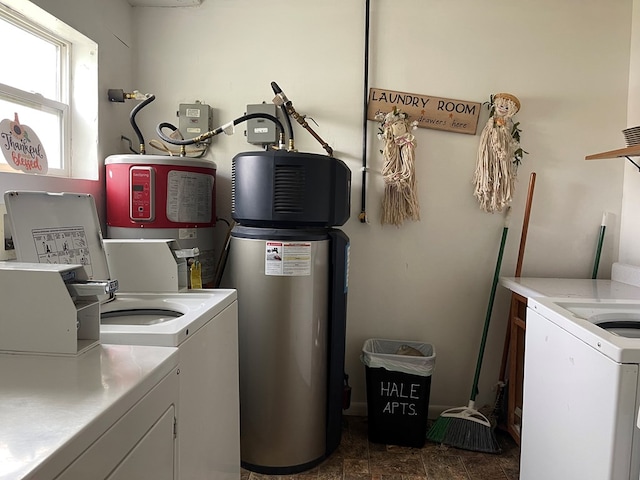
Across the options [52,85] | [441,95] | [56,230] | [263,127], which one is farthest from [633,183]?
[52,85]

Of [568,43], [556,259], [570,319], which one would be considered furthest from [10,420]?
[568,43]

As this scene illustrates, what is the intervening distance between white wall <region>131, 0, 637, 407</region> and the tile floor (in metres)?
0.36

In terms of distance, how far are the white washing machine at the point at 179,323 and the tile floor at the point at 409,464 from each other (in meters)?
0.53

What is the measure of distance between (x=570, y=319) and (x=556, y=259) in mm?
1216

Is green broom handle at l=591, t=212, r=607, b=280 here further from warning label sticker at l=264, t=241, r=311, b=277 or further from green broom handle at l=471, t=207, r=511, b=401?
warning label sticker at l=264, t=241, r=311, b=277

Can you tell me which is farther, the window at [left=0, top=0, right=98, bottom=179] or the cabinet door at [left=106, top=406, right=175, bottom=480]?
the window at [left=0, top=0, right=98, bottom=179]

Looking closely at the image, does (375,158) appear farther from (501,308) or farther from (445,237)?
(501,308)

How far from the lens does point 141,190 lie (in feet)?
6.75

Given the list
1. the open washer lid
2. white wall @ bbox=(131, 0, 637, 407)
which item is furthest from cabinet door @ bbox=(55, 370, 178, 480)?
white wall @ bbox=(131, 0, 637, 407)

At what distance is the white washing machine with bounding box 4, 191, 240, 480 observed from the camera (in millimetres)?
1146

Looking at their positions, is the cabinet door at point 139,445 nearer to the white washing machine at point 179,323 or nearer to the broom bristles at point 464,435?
the white washing machine at point 179,323

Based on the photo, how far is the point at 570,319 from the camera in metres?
1.36

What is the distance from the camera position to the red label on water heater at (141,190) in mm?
2055

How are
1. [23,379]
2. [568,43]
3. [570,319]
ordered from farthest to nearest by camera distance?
[568,43] < [570,319] < [23,379]
